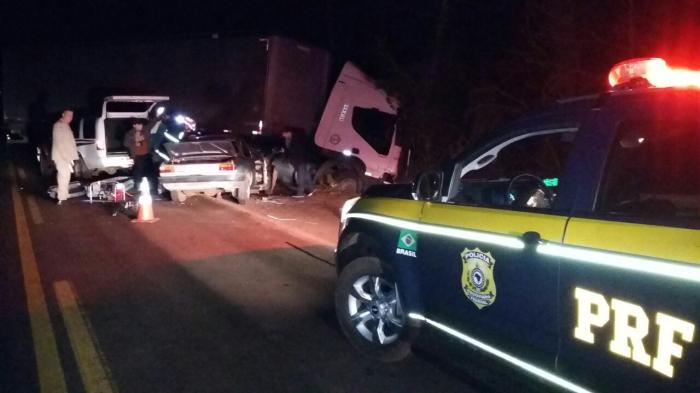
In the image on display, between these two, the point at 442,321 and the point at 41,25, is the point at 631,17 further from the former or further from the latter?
the point at 41,25

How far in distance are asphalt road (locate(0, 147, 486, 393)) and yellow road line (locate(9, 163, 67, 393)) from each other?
0.04ft

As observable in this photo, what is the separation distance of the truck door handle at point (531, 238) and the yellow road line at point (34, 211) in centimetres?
922

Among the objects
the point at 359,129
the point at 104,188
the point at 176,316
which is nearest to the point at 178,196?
the point at 104,188

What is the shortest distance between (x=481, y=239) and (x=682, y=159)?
3.75 feet

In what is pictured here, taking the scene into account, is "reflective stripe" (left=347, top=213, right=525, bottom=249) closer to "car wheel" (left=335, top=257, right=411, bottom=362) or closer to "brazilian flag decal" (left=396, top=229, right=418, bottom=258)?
"brazilian flag decal" (left=396, top=229, right=418, bottom=258)

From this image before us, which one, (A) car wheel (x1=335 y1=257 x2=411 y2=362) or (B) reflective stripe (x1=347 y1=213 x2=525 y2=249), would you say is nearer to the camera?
(B) reflective stripe (x1=347 y1=213 x2=525 y2=249)

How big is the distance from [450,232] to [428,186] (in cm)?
46

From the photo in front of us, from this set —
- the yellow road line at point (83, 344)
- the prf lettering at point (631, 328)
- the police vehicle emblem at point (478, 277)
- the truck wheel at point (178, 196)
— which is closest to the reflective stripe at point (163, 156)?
the truck wheel at point (178, 196)

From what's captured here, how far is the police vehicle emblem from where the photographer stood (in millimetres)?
3787

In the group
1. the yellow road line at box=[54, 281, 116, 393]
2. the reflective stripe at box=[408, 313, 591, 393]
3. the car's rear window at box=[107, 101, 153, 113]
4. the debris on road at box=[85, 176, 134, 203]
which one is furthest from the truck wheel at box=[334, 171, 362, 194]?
the reflective stripe at box=[408, 313, 591, 393]

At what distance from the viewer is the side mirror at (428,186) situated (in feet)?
14.5

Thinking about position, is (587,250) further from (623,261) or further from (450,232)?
(450,232)

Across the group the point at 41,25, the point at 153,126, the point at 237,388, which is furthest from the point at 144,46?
the point at 41,25

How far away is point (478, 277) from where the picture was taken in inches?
154
